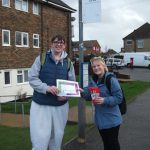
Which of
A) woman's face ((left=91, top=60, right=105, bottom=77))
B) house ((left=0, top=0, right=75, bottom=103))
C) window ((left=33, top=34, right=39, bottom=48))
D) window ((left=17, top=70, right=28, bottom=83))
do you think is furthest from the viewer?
window ((left=33, top=34, right=39, bottom=48))

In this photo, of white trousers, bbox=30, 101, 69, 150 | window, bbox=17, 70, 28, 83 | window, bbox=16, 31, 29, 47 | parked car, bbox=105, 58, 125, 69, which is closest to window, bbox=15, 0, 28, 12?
window, bbox=16, 31, 29, 47

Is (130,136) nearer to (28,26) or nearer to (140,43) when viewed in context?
(28,26)

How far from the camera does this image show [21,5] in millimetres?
29938

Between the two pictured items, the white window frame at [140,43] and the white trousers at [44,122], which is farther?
the white window frame at [140,43]

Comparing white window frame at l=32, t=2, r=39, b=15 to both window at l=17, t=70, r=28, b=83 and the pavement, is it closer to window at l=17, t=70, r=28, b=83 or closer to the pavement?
window at l=17, t=70, r=28, b=83

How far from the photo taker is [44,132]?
5547 mm

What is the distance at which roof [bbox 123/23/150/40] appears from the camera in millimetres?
82000

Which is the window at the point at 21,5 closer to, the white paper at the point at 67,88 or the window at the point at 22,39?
the window at the point at 22,39

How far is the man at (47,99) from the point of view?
18.2 ft

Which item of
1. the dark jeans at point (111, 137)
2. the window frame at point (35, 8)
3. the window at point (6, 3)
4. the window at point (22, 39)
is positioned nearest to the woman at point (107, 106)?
the dark jeans at point (111, 137)

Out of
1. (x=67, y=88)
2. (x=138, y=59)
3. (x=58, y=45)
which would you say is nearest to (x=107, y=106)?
(x=67, y=88)

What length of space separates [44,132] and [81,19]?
11.0 ft

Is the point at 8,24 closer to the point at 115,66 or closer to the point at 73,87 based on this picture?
the point at 73,87

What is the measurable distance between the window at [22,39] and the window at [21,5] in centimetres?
169
